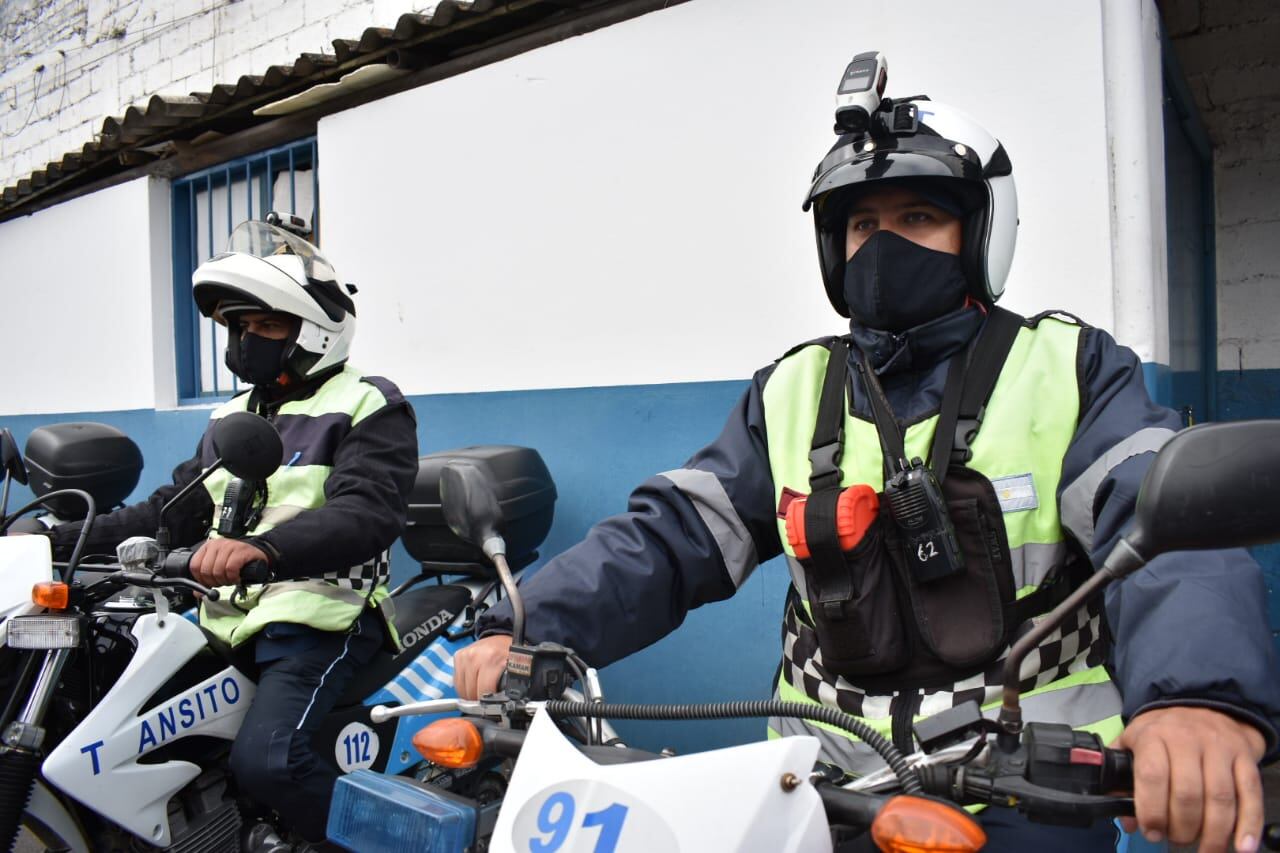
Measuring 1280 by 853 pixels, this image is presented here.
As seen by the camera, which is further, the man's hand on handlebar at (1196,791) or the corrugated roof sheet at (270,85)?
the corrugated roof sheet at (270,85)

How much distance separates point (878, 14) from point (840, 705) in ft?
8.41

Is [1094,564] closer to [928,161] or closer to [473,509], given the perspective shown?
[928,161]

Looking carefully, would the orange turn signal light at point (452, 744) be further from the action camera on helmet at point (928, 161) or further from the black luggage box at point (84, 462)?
the black luggage box at point (84, 462)

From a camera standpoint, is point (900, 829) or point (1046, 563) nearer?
point (900, 829)

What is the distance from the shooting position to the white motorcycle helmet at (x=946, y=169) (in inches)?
66.5

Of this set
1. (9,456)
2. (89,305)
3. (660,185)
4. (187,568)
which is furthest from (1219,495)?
(89,305)

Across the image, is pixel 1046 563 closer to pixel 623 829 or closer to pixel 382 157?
pixel 623 829

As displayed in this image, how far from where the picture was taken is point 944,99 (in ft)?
10.6

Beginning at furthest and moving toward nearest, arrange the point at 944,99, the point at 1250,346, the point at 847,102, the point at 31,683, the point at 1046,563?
the point at 1250,346
the point at 944,99
the point at 31,683
the point at 847,102
the point at 1046,563

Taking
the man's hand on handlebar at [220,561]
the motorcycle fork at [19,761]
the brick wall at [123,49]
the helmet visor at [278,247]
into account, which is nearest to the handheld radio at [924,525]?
the man's hand on handlebar at [220,561]

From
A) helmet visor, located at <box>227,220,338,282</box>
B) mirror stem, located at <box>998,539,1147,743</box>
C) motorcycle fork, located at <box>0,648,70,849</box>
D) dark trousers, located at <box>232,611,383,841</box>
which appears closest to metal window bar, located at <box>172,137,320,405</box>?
helmet visor, located at <box>227,220,338,282</box>

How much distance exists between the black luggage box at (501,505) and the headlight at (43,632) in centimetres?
126

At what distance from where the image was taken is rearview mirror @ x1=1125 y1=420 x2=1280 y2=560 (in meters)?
0.91

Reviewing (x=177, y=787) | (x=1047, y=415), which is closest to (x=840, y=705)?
(x=1047, y=415)
